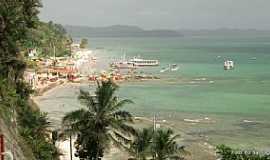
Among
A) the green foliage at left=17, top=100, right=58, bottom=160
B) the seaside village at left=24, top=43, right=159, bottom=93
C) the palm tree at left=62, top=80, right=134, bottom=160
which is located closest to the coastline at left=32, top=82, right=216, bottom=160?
the green foliage at left=17, top=100, right=58, bottom=160

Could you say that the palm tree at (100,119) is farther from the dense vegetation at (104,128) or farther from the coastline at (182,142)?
the coastline at (182,142)

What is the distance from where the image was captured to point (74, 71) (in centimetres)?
11962

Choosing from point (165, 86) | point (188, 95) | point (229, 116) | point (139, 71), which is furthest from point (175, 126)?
point (139, 71)

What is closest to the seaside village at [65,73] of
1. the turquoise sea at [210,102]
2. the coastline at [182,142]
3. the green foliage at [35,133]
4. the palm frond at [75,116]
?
the turquoise sea at [210,102]

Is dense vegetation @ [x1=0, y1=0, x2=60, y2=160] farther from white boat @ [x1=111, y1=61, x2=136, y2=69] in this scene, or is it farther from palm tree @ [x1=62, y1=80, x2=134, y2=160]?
white boat @ [x1=111, y1=61, x2=136, y2=69]

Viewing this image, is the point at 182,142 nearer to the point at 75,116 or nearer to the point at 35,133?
the point at 75,116

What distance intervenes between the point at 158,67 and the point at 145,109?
69.6 meters

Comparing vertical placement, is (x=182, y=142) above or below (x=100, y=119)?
below

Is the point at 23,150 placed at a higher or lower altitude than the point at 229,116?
higher

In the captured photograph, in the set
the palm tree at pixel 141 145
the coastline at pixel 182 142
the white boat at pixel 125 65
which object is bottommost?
the coastline at pixel 182 142

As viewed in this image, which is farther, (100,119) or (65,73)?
(65,73)

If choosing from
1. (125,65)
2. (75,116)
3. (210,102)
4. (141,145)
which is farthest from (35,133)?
(125,65)

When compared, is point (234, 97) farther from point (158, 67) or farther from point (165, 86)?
point (158, 67)

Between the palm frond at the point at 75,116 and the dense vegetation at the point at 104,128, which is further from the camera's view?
the palm frond at the point at 75,116
